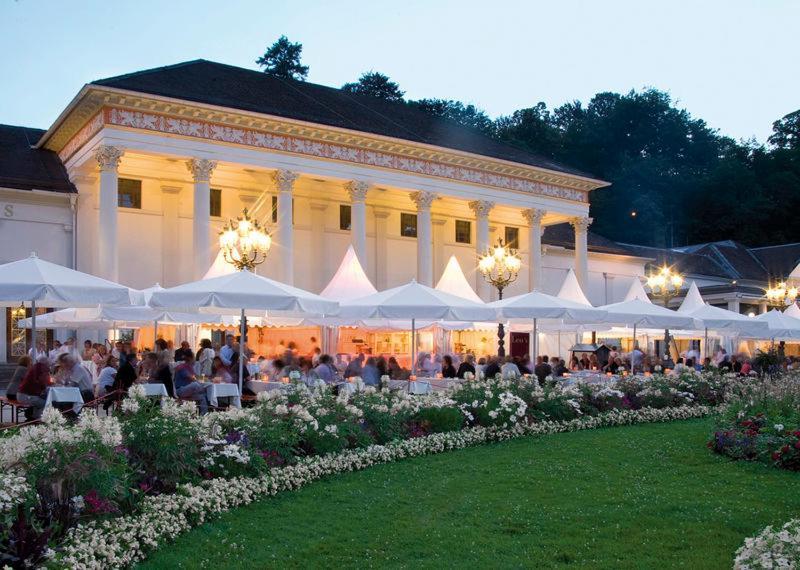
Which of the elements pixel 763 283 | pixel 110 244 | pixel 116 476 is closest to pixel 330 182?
pixel 110 244

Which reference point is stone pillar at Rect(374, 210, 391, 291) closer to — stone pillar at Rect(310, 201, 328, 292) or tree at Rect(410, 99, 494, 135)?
stone pillar at Rect(310, 201, 328, 292)

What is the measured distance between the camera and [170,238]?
105ft

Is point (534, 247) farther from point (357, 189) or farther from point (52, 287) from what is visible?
point (52, 287)

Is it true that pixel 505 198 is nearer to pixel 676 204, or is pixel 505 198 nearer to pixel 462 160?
pixel 462 160

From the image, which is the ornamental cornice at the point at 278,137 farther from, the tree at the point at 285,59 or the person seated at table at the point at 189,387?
the tree at the point at 285,59

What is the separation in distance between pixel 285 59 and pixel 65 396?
1887 inches

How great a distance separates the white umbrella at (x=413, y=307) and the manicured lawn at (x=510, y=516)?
16.5 feet

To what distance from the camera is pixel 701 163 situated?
71.2m

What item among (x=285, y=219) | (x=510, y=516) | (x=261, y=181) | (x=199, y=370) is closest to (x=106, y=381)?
(x=199, y=370)

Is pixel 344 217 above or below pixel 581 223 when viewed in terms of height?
below

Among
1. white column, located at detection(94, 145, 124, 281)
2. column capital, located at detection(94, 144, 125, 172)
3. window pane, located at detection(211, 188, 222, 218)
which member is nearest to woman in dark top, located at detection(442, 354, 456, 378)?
white column, located at detection(94, 145, 124, 281)

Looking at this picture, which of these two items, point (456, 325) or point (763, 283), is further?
point (763, 283)

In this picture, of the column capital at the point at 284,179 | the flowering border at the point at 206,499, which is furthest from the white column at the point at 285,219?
the flowering border at the point at 206,499

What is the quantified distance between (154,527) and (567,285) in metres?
24.6
